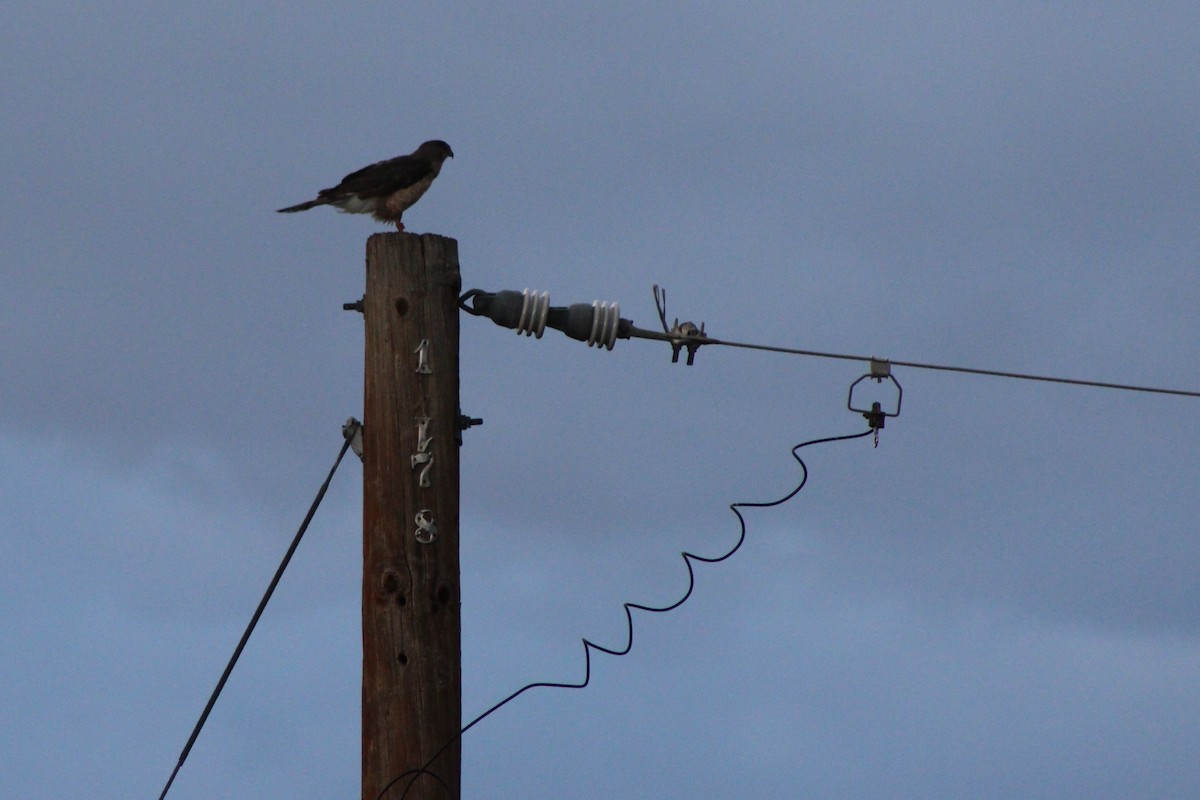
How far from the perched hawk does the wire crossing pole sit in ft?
8.00

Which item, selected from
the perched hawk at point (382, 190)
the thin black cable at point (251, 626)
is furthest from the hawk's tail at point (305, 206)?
the thin black cable at point (251, 626)

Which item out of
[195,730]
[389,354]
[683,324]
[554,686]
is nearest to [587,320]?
[683,324]

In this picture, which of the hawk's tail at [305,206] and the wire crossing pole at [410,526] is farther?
the hawk's tail at [305,206]

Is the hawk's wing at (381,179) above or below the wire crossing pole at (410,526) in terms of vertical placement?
above

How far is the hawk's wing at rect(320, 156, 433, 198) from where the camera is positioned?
8102 mm

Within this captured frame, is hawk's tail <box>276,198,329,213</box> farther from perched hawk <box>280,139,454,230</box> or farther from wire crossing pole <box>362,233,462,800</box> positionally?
wire crossing pole <box>362,233,462,800</box>

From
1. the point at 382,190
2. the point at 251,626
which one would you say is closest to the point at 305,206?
the point at 382,190

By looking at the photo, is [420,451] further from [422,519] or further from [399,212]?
[399,212]

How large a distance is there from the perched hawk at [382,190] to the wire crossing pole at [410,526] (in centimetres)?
244

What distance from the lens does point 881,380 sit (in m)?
6.67

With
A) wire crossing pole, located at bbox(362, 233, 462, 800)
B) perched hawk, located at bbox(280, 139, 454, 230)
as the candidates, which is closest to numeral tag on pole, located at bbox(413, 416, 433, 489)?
wire crossing pole, located at bbox(362, 233, 462, 800)

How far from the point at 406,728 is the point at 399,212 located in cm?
359

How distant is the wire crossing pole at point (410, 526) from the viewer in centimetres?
552

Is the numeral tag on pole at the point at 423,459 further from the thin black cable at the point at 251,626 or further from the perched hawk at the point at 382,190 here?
the perched hawk at the point at 382,190
